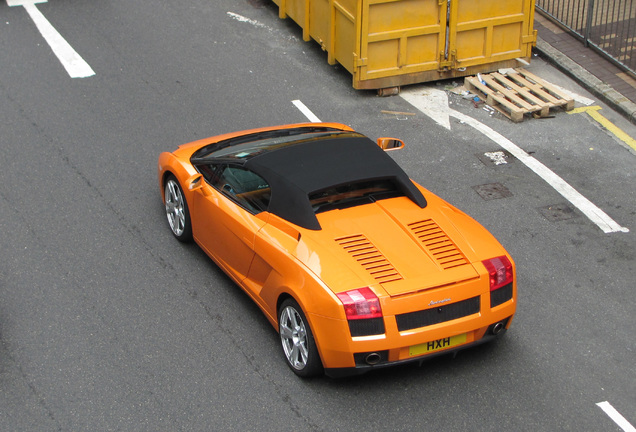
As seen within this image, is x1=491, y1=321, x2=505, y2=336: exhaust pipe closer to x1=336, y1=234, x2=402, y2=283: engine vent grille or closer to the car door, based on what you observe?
x1=336, y1=234, x2=402, y2=283: engine vent grille

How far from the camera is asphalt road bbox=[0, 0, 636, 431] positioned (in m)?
6.39

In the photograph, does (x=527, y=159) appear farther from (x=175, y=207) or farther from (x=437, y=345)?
Answer: (x=437, y=345)

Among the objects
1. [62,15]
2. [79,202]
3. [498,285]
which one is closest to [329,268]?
[498,285]

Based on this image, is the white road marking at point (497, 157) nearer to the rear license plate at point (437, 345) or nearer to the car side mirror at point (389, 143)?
the car side mirror at point (389, 143)

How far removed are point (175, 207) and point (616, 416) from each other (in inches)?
178

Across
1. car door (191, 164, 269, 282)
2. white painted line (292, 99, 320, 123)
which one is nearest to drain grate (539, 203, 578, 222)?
white painted line (292, 99, 320, 123)

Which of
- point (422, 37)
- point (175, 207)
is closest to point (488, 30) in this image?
point (422, 37)

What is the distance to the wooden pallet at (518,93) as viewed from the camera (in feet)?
37.2

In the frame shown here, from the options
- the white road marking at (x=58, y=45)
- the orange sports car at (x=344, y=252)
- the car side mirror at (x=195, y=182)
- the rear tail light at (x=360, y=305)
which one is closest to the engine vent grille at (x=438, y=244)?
the orange sports car at (x=344, y=252)

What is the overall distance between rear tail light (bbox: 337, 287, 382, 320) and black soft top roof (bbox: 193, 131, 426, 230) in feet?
2.73

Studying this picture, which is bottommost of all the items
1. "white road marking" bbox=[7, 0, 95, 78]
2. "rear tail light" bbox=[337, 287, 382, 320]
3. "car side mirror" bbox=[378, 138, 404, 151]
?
"white road marking" bbox=[7, 0, 95, 78]

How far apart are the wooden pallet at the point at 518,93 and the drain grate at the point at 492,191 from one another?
1.87 m

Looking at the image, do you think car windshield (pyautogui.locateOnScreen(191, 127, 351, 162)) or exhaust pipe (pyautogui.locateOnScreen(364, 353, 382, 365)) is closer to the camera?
exhaust pipe (pyautogui.locateOnScreen(364, 353, 382, 365))

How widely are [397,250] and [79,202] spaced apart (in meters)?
4.11
